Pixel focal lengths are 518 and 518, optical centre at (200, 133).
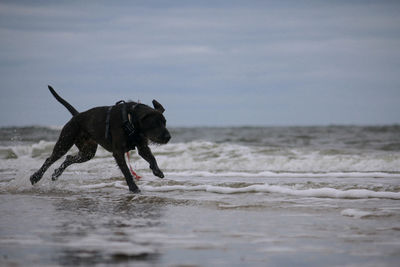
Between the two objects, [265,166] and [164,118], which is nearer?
[164,118]

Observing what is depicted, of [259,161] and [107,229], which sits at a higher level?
[107,229]

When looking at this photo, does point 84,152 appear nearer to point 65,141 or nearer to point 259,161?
point 65,141

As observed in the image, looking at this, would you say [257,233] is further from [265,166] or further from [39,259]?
[265,166]

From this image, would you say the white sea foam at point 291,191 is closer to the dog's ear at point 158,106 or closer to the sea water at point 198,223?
the sea water at point 198,223

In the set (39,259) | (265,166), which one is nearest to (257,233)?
(39,259)

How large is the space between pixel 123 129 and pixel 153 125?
458mm

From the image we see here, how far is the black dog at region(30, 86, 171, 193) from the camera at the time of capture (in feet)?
23.0

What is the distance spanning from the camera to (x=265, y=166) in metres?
12.7

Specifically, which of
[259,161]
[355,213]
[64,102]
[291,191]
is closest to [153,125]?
[291,191]

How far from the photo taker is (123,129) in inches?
282

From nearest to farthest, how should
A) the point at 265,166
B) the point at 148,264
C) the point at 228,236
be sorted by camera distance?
1. the point at 148,264
2. the point at 228,236
3. the point at 265,166

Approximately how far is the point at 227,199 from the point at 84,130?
2.66 m

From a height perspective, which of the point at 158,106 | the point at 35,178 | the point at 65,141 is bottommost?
the point at 35,178

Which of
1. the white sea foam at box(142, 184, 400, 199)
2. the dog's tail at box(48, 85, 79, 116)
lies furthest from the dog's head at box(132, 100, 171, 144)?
the dog's tail at box(48, 85, 79, 116)
